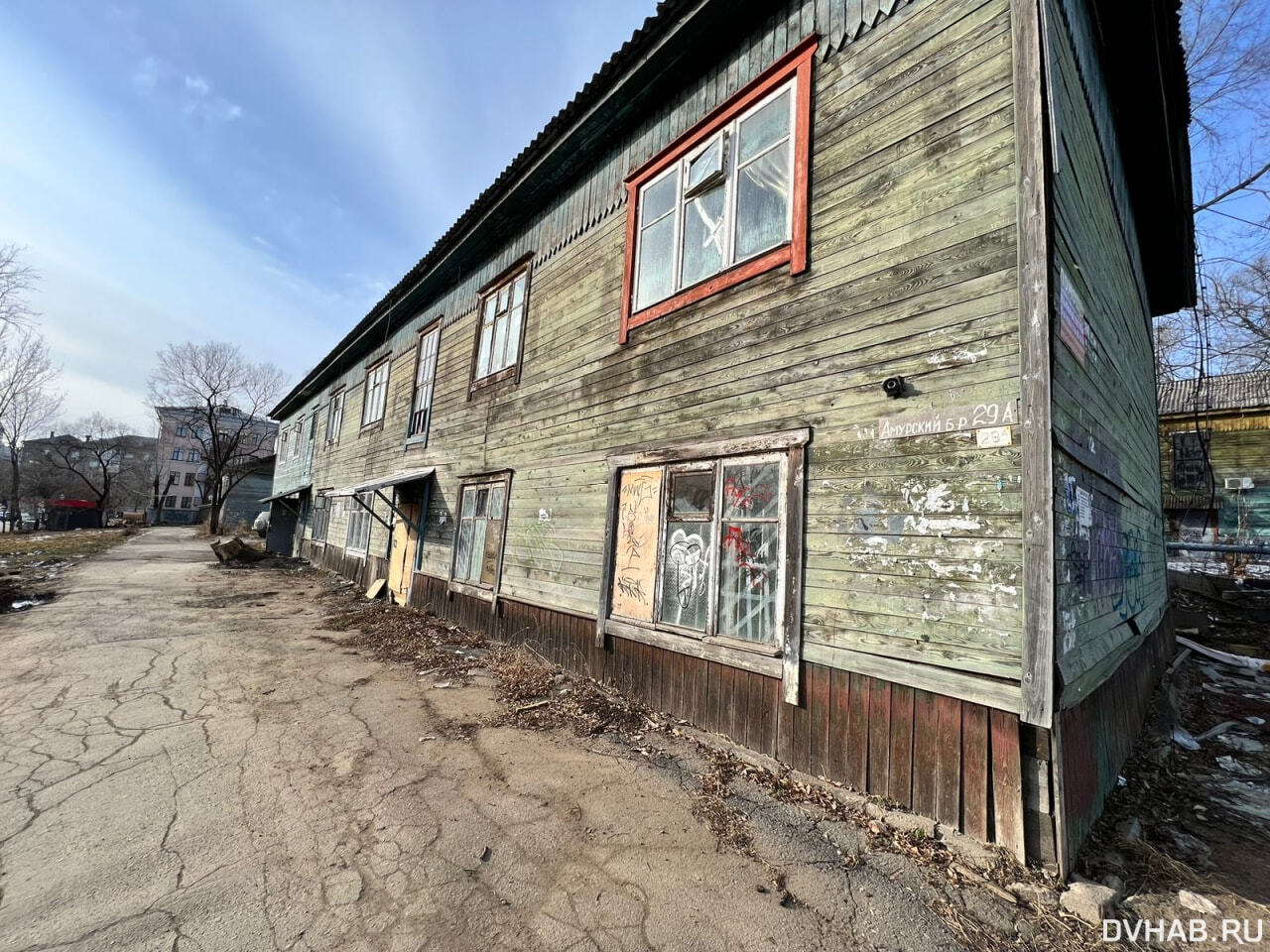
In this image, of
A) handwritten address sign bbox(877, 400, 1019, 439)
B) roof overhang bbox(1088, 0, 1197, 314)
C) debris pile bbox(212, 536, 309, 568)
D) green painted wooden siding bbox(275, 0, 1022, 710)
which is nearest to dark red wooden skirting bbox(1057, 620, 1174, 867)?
green painted wooden siding bbox(275, 0, 1022, 710)

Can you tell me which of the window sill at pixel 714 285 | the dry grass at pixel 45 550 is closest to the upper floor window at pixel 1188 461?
the window sill at pixel 714 285

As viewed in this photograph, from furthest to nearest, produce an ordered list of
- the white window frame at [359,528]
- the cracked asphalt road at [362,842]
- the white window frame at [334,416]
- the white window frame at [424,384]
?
1. the white window frame at [334,416]
2. the white window frame at [359,528]
3. the white window frame at [424,384]
4. the cracked asphalt road at [362,842]

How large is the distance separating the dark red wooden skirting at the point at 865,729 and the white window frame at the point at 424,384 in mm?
7860

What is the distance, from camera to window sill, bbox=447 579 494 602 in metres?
8.08

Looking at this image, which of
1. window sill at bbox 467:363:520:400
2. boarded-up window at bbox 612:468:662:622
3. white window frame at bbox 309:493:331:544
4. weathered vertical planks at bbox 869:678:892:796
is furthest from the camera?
white window frame at bbox 309:493:331:544

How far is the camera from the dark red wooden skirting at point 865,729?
2.95 m

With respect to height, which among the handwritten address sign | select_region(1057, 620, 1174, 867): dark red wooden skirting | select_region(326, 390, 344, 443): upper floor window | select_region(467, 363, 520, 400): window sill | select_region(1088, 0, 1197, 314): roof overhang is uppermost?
select_region(1088, 0, 1197, 314): roof overhang

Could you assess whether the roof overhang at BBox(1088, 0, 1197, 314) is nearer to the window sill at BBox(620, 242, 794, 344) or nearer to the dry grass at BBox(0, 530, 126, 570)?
the window sill at BBox(620, 242, 794, 344)

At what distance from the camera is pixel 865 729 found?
11.5 feet

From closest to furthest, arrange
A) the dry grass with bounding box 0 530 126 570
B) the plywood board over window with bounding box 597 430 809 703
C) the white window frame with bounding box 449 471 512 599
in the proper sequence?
1. the plywood board over window with bounding box 597 430 809 703
2. the white window frame with bounding box 449 471 512 599
3. the dry grass with bounding box 0 530 126 570

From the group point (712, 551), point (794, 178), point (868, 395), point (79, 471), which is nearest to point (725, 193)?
point (794, 178)

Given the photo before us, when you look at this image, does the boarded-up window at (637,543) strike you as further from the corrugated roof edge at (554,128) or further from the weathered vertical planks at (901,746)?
the corrugated roof edge at (554,128)

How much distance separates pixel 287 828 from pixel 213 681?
12.5 ft

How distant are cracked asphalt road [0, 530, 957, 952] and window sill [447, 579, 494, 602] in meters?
2.49
